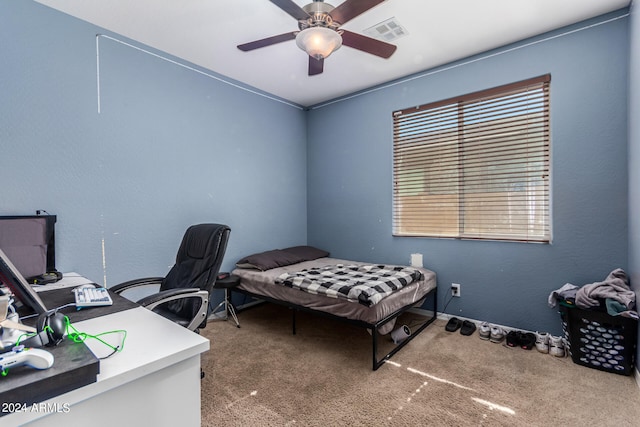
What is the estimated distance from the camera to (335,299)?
2.34 m

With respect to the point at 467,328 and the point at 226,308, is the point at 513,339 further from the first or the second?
the point at 226,308

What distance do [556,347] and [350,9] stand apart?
284 cm

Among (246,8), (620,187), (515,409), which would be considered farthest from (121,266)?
(620,187)

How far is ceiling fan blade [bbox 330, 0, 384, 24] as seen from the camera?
5.64 feet

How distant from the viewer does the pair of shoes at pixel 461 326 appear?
9.09ft

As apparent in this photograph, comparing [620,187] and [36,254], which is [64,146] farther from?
[620,187]

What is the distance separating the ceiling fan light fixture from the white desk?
1734 millimetres

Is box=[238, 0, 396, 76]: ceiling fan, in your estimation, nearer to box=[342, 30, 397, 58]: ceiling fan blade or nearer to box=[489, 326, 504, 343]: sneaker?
box=[342, 30, 397, 58]: ceiling fan blade

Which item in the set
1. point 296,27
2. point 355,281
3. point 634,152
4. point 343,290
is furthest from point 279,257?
point 634,152

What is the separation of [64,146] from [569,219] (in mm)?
4004

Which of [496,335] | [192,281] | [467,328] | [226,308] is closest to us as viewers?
[192,281]

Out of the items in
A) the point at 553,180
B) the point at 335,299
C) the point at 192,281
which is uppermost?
the point at 553,180

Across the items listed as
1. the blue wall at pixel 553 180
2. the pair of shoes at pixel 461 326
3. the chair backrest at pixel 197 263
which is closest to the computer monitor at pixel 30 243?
the chair backrest at pixel 197 263

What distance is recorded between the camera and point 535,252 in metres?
2.62
